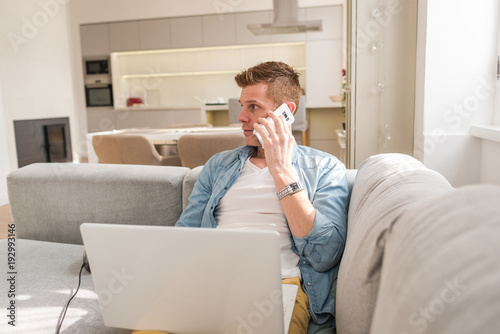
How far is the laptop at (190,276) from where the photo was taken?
773 mm

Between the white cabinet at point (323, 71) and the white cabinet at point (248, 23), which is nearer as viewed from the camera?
the white cabinet at point (323, 71)

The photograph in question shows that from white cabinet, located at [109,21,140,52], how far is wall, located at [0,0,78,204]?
4.03 ft

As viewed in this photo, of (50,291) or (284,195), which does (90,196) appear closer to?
(50,291)

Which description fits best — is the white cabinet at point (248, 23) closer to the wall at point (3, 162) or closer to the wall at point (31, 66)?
the wall at point (31, 66)

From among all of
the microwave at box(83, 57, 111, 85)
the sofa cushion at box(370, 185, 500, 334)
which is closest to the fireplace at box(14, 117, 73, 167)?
the microwave at box(83, 57, 111, 85)

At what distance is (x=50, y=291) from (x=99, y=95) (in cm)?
684

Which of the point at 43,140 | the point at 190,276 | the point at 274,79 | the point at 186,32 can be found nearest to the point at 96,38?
the point at 186,32

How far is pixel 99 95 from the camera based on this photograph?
7.66 metres

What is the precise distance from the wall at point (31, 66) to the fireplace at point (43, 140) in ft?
0.34

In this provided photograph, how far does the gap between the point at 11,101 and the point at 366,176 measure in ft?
16.8

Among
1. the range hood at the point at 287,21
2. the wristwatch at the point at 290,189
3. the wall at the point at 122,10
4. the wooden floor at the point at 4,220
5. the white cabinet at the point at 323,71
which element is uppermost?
the wall at the point at 122,10

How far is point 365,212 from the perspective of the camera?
988mm

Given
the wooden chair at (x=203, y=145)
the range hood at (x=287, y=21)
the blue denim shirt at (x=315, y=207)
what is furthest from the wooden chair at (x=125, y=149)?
the range hood at (x=287, y=21)

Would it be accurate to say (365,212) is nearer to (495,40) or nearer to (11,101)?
(495,40)
